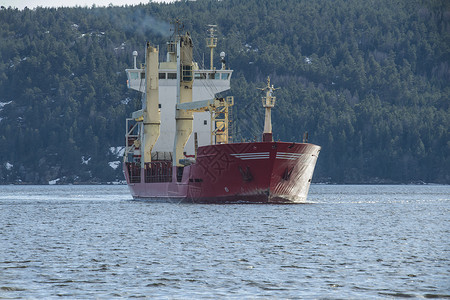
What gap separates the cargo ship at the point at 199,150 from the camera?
57875mm

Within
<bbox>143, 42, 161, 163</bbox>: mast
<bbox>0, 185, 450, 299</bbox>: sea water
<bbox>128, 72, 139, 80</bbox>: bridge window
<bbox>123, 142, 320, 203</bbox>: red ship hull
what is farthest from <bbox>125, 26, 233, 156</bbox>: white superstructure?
<bbox>0, 185, 450, 299</bbox>: sea water

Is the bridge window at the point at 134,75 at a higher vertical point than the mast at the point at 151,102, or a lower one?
higher

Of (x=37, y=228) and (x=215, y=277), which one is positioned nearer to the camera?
(x=215, y=277)

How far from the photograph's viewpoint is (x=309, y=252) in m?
33.1

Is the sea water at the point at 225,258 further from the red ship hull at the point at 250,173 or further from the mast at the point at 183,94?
the mast at the point at 183,94

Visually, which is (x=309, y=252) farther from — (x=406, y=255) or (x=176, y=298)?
(x=176, y=298)

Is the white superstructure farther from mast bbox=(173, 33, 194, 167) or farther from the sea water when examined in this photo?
the sea water

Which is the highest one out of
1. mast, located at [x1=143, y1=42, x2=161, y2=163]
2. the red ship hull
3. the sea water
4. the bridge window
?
the bridge window

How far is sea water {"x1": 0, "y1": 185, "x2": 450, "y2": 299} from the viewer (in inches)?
946

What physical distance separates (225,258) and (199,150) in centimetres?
3061

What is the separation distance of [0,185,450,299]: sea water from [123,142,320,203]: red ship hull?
18.9 ft

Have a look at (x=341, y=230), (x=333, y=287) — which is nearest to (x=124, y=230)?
(x=341, y=230)

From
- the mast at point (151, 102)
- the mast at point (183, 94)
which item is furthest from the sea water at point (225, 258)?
the mast at point (151, 102)

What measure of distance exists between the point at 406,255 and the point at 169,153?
49.1 m
